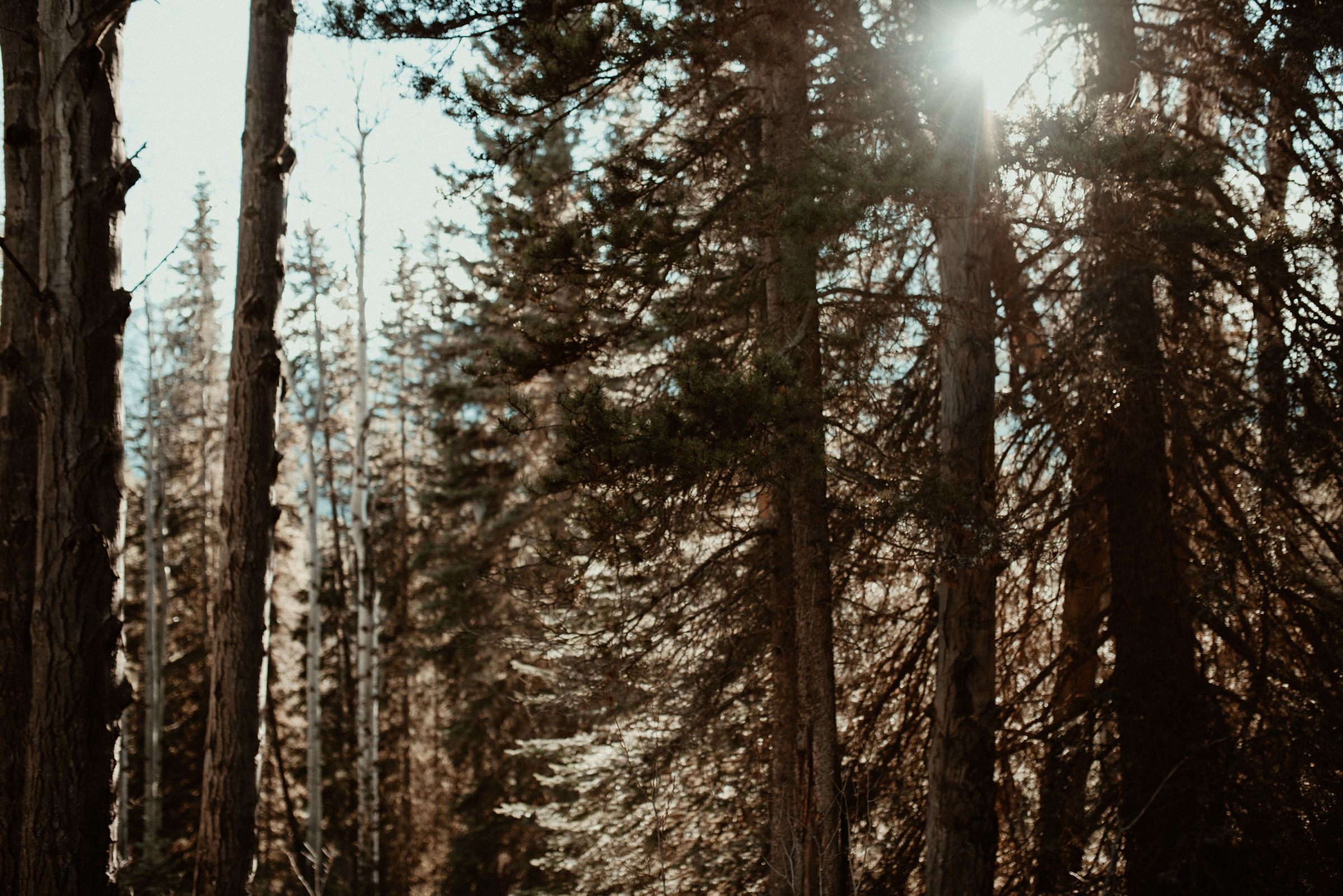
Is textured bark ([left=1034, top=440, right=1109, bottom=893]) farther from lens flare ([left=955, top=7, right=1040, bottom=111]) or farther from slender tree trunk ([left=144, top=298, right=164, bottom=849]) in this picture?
slender tree trunk ([left=144, top=298, right=164, bottom=849])

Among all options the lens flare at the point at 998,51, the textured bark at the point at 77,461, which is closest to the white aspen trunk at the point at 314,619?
the textured bark at the point at 77,461

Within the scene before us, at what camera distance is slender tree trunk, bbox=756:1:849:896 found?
5.33 metres

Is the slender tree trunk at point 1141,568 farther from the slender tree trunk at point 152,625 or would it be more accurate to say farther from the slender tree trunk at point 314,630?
the slender tree trunk at point 152,625

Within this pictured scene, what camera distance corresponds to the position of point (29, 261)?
15.9ft

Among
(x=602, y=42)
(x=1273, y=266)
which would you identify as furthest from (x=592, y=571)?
(x=1273, y=266)

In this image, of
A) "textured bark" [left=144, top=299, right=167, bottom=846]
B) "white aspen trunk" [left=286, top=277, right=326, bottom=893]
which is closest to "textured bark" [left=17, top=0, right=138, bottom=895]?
"white aspen trunk" [left=286, top=277, right=326, bottom=893]

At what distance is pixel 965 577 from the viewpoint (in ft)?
18.6

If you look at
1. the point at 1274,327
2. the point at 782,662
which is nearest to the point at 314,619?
the point at 782,662

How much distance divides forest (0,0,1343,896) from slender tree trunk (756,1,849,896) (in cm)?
4

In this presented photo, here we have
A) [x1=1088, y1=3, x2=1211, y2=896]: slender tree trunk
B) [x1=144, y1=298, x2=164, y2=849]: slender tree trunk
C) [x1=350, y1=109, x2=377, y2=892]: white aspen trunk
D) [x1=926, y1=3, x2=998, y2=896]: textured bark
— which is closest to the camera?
[x1=926, y1=3, x2=998, y2=896]: textured bark

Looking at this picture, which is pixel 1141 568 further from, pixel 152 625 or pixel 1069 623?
pixel 152 625

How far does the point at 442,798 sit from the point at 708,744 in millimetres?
15093

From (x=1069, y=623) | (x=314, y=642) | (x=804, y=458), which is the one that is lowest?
(x=1069, y=623)

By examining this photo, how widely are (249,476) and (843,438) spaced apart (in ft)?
13.6
